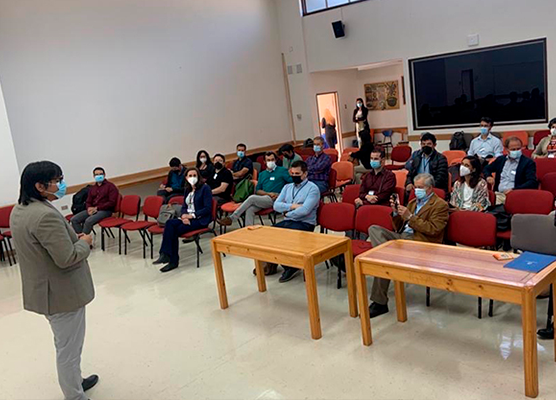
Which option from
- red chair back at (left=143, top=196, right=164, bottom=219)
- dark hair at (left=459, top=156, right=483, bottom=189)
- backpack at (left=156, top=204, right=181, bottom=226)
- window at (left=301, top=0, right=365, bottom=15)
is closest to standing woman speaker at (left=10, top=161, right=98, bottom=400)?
backpack at (left=156, top=204, right=181, bottom=226)

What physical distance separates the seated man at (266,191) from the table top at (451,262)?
9.71 ft

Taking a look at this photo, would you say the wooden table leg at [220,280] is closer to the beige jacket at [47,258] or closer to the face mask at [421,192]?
the beige jacket at [47,258]

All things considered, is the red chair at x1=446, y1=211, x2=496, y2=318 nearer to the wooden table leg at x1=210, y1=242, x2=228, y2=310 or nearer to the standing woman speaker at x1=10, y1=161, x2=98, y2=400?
the wooden table leg at x1=210, y1=242, x2=228, y2=310

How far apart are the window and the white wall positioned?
879mm

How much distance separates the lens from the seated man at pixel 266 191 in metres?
6.52

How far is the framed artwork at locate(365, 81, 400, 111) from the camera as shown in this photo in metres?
13.9

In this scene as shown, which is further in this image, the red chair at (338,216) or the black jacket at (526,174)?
the black jacket at (526,174)

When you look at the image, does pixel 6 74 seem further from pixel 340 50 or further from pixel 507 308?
pixel 507 308

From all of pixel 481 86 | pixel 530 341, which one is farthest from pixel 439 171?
pixel 481 86

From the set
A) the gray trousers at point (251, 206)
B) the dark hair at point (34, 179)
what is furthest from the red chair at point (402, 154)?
the dark hair at point (34, 179)

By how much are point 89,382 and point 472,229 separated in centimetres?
326

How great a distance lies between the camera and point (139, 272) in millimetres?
6117

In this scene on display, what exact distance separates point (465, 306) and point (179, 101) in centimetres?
756

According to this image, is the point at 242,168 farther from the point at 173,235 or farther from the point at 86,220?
the point at 173,235
